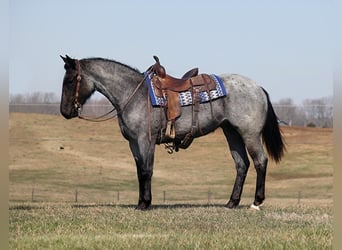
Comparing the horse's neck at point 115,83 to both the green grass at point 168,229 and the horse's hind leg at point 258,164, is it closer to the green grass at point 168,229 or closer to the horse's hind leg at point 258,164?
the green grass at point 168,229

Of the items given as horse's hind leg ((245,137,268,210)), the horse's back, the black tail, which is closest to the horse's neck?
the horse's back

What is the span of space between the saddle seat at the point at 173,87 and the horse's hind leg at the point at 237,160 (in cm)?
96

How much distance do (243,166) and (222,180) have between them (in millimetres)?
23126

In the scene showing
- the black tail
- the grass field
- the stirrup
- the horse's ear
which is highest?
the horse's ear

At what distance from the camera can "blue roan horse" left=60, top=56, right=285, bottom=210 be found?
10.6 metres

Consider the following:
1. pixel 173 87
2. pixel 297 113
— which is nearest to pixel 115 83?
pixel 173 87

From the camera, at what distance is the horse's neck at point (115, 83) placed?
10805 mm

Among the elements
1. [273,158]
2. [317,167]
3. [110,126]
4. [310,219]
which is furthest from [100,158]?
[310,219]

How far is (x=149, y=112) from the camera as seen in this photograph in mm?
10562

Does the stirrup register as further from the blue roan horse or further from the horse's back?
the horse's back

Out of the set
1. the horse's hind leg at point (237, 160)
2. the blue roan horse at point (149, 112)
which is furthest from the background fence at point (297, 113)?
the blue roan horse at point (149, 112)

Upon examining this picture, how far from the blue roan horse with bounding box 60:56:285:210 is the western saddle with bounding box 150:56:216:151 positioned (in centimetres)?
10

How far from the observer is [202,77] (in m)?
11.1

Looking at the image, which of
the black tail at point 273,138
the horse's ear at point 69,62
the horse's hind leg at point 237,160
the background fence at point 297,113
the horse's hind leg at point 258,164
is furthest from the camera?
the background fence at point 297,113
